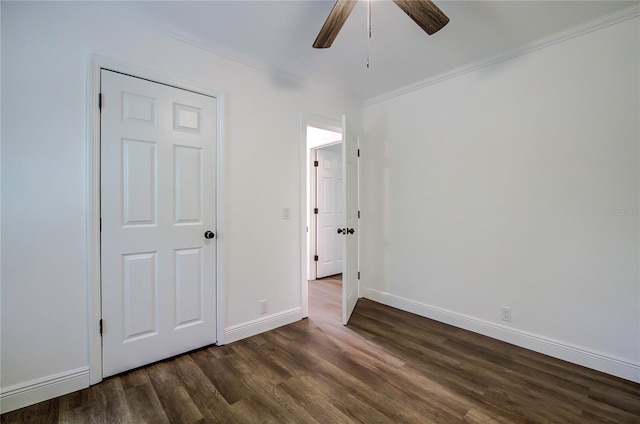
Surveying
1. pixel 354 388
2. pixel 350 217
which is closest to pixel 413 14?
pixel 350 217

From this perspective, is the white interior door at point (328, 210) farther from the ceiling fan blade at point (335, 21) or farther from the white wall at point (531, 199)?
the ceiling fan blade at point (335, 21)

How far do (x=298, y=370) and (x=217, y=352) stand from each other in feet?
2.33

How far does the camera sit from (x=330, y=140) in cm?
442

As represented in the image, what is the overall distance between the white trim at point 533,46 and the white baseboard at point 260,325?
2.63m

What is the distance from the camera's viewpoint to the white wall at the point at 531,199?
1964 mm

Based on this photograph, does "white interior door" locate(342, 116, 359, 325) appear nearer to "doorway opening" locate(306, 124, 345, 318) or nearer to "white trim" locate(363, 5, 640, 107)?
"white trim" locate(363, 5, 640, 107)

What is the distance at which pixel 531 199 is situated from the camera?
2.33 meters

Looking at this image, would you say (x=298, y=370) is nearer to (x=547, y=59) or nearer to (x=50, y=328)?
(x=50, y=328)

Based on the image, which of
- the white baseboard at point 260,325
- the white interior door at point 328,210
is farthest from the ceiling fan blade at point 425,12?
the white interior door at point 328,210

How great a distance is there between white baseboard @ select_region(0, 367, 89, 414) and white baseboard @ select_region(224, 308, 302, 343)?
94 cm

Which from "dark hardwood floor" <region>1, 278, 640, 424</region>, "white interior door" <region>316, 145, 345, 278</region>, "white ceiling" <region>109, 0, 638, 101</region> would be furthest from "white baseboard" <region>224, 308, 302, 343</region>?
"white ceiling" <region>109, 0, 638, 101</region>

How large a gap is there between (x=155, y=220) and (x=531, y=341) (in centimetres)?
310

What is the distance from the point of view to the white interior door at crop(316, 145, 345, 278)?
15.3ft

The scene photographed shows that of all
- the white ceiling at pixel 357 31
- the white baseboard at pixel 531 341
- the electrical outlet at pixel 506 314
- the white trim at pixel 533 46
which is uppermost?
the white ceiling at pixel 357 31
